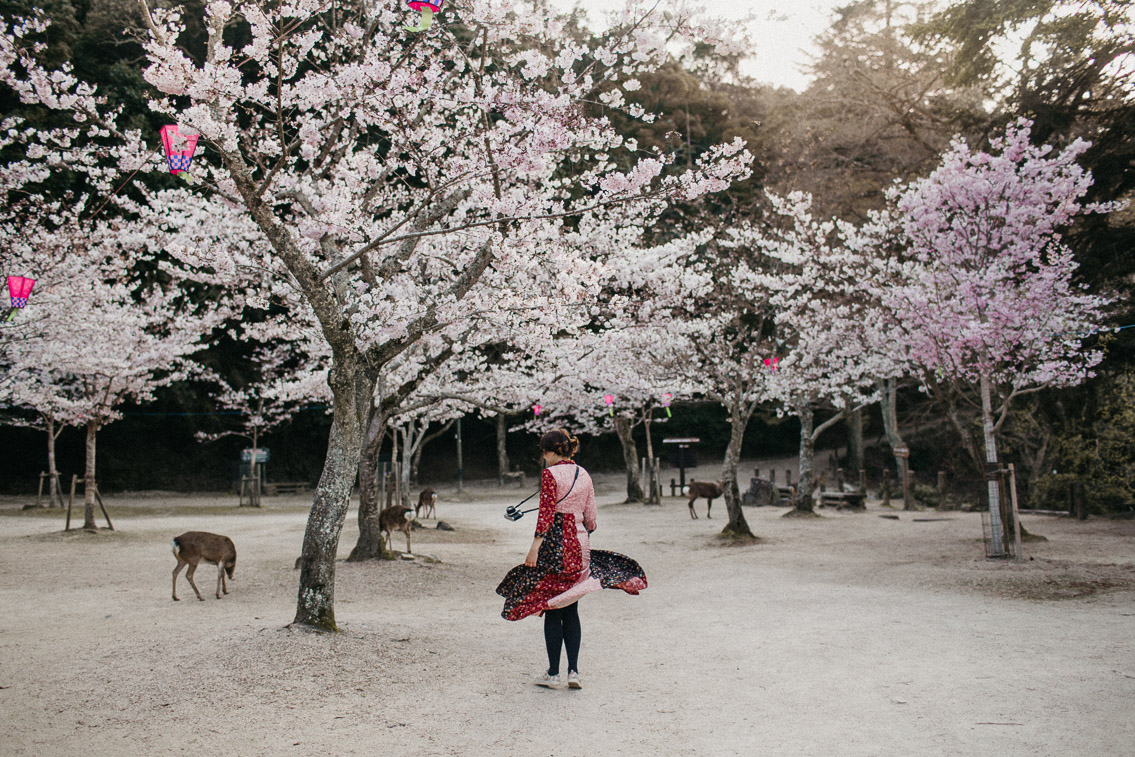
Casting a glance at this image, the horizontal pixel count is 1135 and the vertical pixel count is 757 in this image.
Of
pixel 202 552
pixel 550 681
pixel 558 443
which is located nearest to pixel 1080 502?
pixel 550 681

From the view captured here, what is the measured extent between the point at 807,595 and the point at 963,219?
576 cm

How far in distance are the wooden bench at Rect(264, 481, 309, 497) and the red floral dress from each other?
73.0 ft

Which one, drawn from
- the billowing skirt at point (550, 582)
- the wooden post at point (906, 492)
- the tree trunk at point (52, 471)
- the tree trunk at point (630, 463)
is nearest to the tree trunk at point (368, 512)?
the billowing skirt at point (550, 582)

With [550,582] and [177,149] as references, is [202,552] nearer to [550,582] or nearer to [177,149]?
[177,149]

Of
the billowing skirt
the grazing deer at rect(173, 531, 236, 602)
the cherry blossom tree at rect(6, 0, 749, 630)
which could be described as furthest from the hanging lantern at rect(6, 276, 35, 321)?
the billowing skirt

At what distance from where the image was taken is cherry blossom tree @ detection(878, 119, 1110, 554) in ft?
32.1

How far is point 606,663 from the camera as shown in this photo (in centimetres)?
554

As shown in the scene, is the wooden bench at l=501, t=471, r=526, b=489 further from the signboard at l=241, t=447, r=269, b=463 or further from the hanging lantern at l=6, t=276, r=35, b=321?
the hanging lantern at l=6, t=276, r=35, b=321

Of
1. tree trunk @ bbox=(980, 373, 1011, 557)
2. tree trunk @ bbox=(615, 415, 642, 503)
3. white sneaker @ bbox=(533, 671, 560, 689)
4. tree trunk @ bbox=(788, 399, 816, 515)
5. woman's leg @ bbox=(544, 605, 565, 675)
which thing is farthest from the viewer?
tree trunk @ bbox=(615, 415, 642, 503)

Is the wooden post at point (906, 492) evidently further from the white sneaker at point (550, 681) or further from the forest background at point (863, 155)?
the white sneaker at point (550, 681)

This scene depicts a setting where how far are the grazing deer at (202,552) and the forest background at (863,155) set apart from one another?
16.3 ft

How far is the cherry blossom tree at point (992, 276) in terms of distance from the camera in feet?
32.1

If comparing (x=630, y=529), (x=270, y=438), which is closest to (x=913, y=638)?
(x=630, y=529)

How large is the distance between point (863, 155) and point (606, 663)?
58.6 ft
